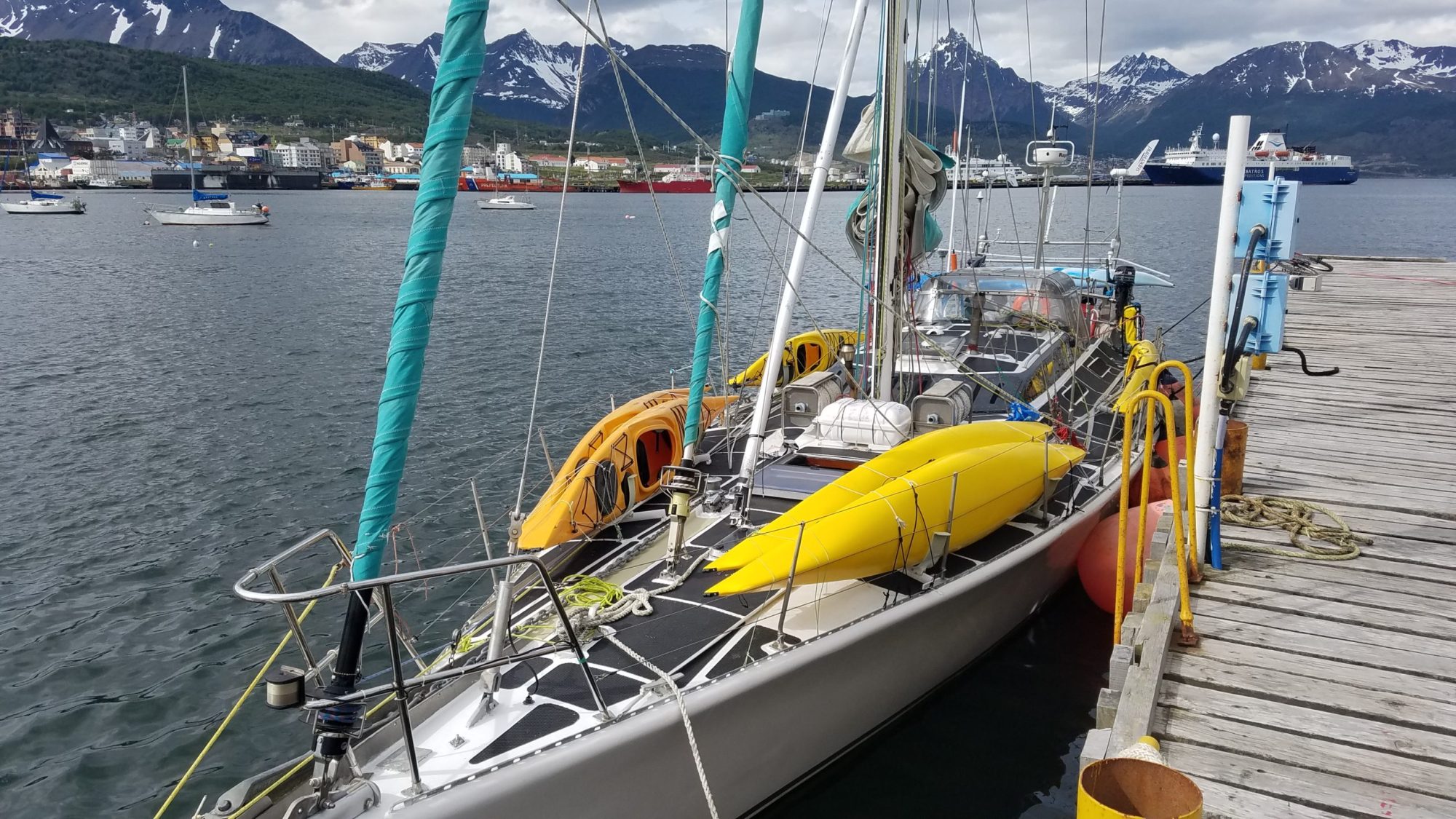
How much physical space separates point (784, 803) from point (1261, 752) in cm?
390

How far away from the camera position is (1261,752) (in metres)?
4.70

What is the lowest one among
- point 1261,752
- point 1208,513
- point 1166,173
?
point 1261,752

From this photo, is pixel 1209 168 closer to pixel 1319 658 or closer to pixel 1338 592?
pixel 1338 592

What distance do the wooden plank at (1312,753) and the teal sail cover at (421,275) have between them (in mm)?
4457

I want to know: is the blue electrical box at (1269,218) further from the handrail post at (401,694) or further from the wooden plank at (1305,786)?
the handrail post at (401,694)

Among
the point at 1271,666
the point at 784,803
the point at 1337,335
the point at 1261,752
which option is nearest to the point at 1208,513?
the point at 1271,666

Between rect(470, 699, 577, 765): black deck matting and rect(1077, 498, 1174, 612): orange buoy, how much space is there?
20.6 ft

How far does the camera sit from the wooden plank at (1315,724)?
466cm

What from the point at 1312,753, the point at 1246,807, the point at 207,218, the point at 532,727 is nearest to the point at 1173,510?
the point at 1312,753

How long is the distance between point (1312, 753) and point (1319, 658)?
1.02 metres

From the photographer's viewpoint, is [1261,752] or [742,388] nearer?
[1261,752]

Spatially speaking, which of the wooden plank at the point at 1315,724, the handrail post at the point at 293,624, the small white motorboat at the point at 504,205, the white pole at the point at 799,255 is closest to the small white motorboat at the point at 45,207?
the small white motorboat at the point at 504,205

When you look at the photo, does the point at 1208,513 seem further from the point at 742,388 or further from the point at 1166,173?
the point at 1166,173

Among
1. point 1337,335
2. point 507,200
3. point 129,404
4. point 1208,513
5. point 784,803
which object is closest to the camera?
point 1208,513
